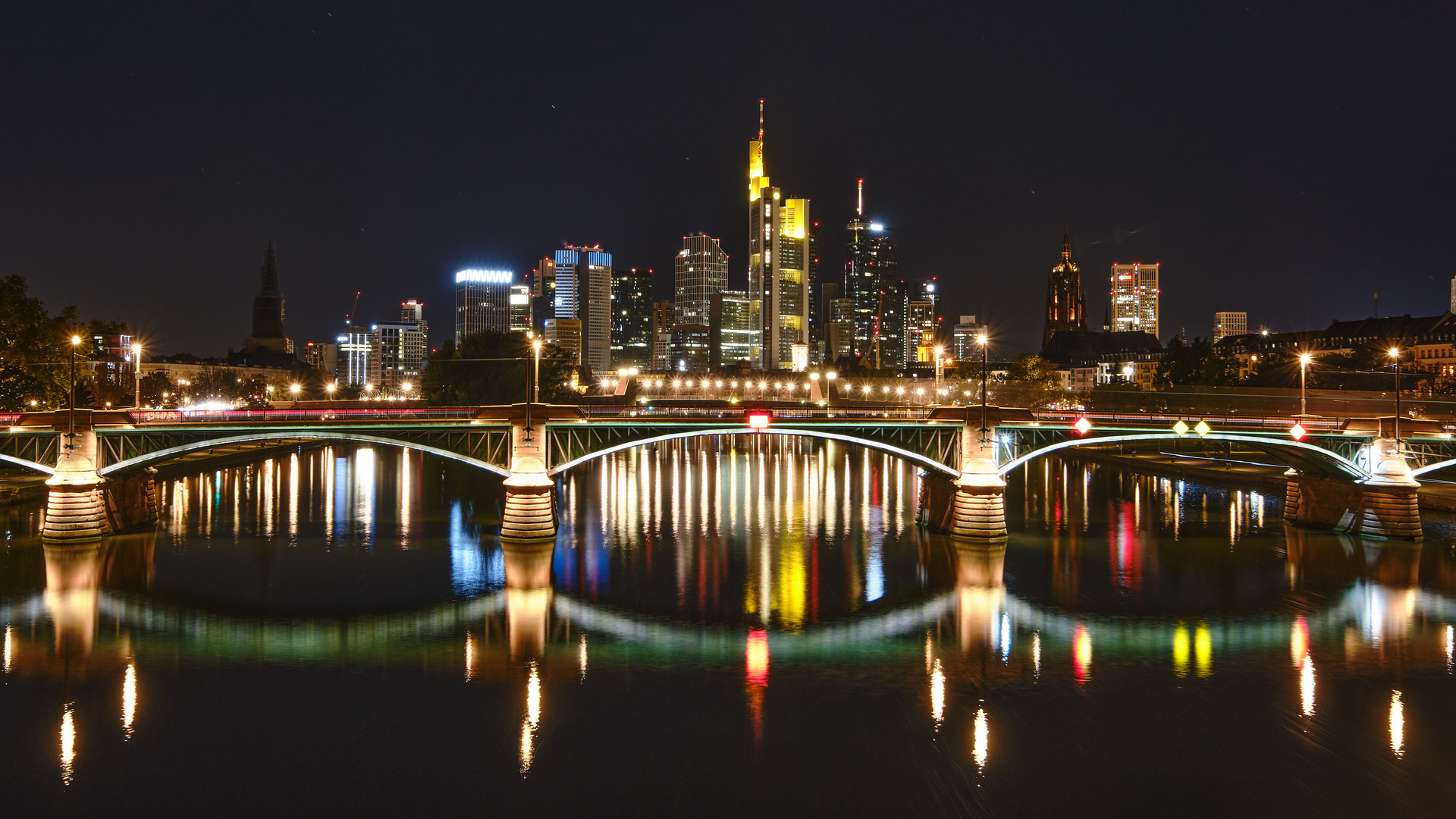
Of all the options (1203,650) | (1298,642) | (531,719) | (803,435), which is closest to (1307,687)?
(1203,650)

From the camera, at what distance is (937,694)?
96.9 feet

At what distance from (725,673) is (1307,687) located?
1890 centimetres

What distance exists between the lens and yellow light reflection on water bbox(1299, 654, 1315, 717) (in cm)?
2839

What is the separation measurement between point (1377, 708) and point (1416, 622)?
12293 millimetres

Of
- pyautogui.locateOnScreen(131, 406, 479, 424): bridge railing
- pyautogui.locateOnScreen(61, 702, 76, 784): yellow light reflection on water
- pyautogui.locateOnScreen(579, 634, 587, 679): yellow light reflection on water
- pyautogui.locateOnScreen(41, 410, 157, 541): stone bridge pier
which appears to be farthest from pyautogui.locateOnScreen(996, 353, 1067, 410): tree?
pyautogui.locateOnScreen(61, 702, 76, 784): yellow light reflection on water

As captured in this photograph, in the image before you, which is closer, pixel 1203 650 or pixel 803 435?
pixel 1203 650

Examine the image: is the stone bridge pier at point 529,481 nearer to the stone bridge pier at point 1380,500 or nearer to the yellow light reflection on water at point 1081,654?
the yellow light reflection on water at point 1081,654

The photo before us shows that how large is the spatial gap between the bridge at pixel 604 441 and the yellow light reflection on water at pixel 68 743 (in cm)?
2249

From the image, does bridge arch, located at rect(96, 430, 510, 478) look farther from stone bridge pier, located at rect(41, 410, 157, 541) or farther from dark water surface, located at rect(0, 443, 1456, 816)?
dark water surface, located at rect(0, 443, 1456, 816)

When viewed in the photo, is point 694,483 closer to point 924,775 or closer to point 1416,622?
point 1416,622

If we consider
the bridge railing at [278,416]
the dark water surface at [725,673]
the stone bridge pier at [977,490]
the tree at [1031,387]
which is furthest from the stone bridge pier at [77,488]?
the tree at [1031,387]

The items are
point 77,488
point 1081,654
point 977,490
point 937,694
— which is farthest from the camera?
point 977,490

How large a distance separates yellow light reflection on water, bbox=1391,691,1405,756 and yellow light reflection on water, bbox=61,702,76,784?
34.5 meters

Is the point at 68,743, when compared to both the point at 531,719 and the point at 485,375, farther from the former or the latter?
the point at 485,375
